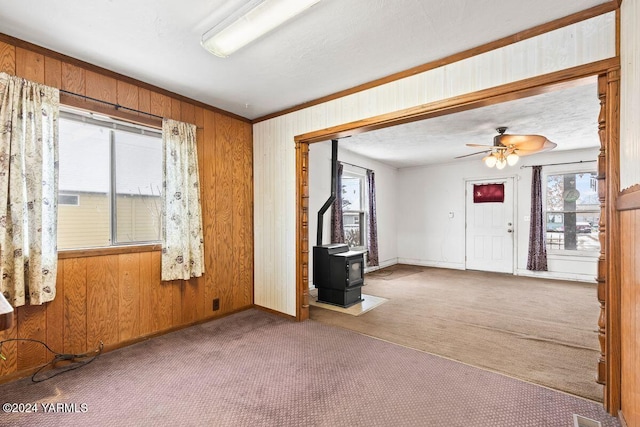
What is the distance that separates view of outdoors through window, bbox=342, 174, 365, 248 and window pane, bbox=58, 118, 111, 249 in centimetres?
393

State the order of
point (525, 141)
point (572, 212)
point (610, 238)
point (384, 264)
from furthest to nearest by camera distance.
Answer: point (384, 264), point (572, 212), point (525, 141), point (610, 238)

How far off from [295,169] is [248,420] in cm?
249

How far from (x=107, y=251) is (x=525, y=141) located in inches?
191

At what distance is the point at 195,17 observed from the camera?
1.96m

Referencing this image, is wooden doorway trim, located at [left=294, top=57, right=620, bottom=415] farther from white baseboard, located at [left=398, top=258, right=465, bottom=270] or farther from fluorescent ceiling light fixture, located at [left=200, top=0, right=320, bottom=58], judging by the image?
white baseboard, located at [left=398, top=258, right=465, bottom=270]

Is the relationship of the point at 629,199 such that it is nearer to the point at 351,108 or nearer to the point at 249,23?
the point at 351,108

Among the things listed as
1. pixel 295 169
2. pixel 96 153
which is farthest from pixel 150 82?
pixel 295 169

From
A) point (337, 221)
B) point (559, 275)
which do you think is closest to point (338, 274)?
point (337, 221)

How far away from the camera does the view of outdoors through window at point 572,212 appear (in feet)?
18.0

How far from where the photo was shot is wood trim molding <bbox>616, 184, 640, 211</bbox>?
141cm

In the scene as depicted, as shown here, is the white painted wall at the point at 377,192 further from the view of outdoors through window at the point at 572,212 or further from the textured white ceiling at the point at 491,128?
the view of outdoors through window at the point at 572,212

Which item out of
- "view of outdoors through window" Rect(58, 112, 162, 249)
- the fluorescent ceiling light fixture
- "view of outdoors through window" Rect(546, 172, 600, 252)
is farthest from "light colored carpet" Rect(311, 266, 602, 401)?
the fluorescent ceiling light fixture

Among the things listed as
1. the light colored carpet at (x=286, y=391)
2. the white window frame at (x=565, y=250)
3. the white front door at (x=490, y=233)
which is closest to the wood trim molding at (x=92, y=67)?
the light colored carpet at (x=286, y=391)

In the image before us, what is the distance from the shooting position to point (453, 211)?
6.92m
